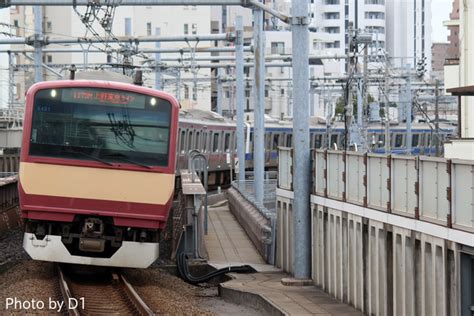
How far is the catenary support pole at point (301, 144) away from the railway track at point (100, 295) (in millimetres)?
2670

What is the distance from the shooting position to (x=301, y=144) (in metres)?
17.2

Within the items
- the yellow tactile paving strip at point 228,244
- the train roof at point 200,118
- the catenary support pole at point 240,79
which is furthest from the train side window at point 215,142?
the yellow tactile paving strip at point 228,244

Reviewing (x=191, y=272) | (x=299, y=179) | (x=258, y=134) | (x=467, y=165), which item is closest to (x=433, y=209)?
(x=467, y=165)

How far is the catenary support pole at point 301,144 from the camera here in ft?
55.8

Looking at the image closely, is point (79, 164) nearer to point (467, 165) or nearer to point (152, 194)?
point (152, 194)

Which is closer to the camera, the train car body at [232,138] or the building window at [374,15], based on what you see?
the train car body at [232,138]

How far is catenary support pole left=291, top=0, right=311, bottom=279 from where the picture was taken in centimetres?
1700

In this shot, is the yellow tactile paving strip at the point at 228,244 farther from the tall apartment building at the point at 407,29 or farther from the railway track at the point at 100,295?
the tall apartment building at the point at 407,29

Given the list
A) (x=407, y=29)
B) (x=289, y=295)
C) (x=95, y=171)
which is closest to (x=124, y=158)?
(x=95, y=171)

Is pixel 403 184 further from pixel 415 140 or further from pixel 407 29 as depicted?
pixel 407 29

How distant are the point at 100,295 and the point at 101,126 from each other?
2.55 meters

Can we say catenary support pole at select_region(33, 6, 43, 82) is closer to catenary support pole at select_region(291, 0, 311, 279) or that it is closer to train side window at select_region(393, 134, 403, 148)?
catenary support pole at select_region(291, 0, 311, 279)

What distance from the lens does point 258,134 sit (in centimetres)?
2848

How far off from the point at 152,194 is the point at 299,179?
7.62ft
